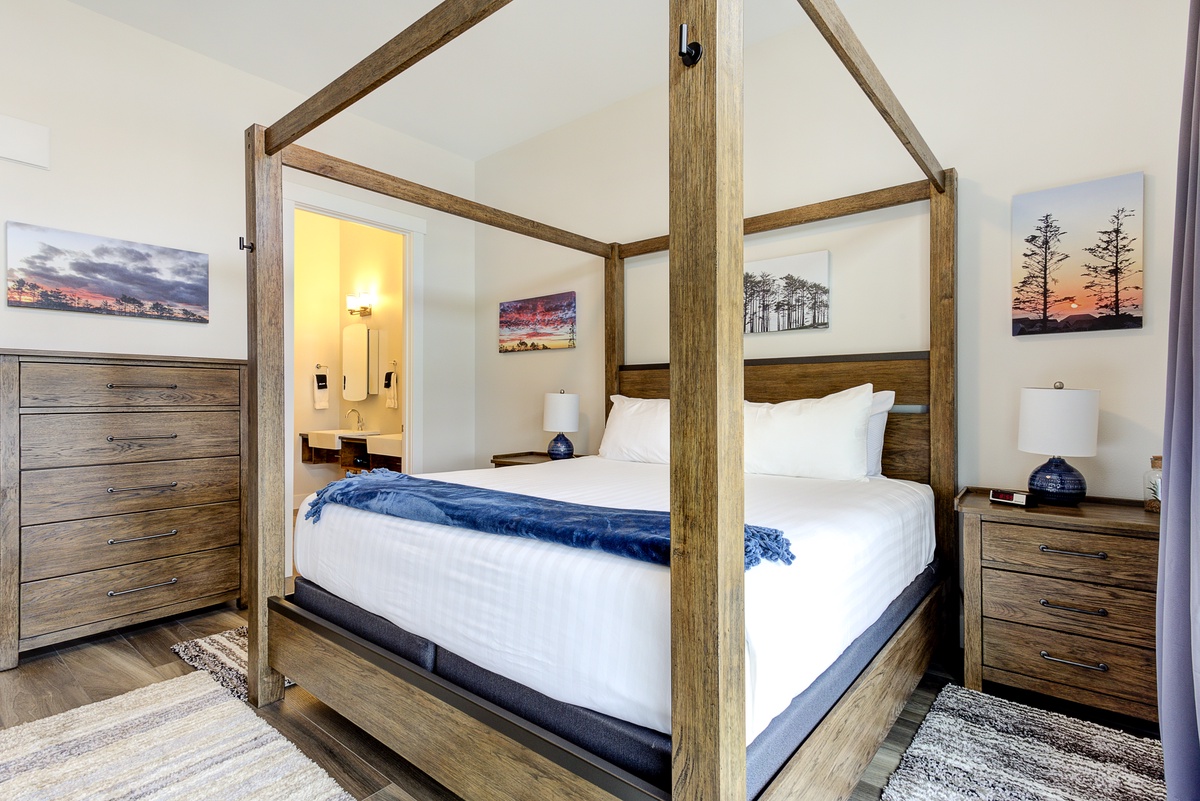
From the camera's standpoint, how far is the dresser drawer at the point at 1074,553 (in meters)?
1.86

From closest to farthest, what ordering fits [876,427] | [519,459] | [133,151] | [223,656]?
[223,656]
[876,427]
[133,151]
[519,459]

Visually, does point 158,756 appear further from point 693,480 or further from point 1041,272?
point 1041,272

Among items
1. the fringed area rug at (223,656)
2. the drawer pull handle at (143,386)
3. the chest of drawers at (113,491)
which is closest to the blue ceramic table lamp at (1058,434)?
the fringed area rug at (223,656)

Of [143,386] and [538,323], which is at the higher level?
[538,323]

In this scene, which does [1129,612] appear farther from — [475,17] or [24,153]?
[24,153]

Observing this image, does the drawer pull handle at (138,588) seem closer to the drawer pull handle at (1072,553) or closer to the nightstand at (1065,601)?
the nightstand at (1065,601)

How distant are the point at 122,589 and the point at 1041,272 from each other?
4.26 meters

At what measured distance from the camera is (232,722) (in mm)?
1963

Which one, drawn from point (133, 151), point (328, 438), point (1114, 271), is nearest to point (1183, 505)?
point (1114, 271)

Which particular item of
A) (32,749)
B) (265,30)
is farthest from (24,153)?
(32,749)

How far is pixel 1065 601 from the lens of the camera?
6.46ft

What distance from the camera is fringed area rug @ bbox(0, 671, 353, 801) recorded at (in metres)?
1.62

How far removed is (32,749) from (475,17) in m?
2.52

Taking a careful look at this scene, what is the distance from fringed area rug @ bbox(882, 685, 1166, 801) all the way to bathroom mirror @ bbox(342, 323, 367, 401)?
5.12 metres
